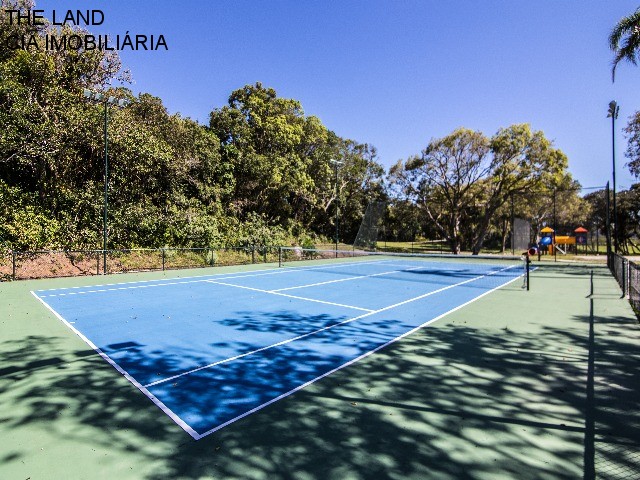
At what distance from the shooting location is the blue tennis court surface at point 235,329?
14.8 feet

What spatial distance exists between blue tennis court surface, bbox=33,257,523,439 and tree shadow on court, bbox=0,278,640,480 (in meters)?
0.21

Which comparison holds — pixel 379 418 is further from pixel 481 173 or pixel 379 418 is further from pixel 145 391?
pixel 481 173

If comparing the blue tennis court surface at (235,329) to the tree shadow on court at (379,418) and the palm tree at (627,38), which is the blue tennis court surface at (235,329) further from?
the palm tree at (627,38)

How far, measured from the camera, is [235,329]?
745 centimetres

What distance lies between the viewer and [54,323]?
26.0 ft

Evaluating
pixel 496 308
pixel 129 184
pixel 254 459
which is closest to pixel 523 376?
pixel 254 459

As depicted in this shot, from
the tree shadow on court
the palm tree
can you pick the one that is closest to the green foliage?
the palm tree

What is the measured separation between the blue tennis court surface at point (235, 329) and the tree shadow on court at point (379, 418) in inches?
8.4

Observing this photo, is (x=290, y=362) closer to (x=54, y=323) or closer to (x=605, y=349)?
(x=605, y=349)

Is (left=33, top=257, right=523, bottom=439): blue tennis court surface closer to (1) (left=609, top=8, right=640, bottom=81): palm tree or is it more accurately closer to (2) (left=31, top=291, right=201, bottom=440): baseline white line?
(2) (left=31, top=291, right=201, bottom=440): baseline white line

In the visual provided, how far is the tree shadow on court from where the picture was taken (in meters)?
3.05

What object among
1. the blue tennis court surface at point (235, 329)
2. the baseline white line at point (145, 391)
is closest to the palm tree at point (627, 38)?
the blue tennis court surface at point (235, 329)

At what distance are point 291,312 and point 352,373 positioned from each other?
417 centimetres

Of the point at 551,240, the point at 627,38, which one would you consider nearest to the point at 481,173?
the point at 551,240
